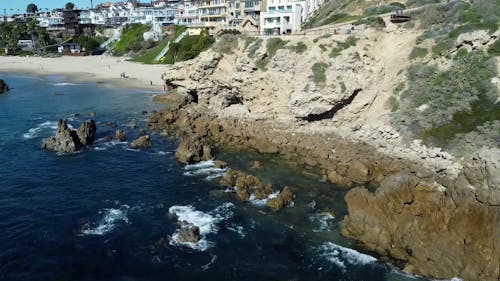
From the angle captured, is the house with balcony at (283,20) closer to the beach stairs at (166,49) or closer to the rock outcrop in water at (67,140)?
the rock outcrop in water at (67,140)

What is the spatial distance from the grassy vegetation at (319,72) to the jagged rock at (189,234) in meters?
24.2

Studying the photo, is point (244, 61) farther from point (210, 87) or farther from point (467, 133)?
point (467, 133)

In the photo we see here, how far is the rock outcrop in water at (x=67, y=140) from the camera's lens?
5077 centimetres

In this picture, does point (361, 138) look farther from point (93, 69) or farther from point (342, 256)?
point (93, 69)

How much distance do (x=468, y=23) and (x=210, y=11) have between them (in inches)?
3629

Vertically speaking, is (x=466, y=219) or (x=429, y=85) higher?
(x=429, y=85)

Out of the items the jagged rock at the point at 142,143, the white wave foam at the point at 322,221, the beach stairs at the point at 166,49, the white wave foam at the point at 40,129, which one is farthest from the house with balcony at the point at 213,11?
the white wave foam at the point at 322,221

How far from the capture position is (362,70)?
48.1m

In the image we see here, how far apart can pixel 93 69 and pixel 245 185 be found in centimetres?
9645

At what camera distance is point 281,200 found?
1415 inches

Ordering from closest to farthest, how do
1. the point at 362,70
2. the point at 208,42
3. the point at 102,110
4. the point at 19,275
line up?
1. the point at 19,275
2. the point at 362,70
3. the point at 102,110
4. the point at 208,42

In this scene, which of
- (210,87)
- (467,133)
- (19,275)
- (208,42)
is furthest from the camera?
(208,42)

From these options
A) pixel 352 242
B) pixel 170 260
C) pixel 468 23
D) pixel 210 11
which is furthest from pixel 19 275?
pixel 210 11

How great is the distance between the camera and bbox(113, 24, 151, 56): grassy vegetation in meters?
142
